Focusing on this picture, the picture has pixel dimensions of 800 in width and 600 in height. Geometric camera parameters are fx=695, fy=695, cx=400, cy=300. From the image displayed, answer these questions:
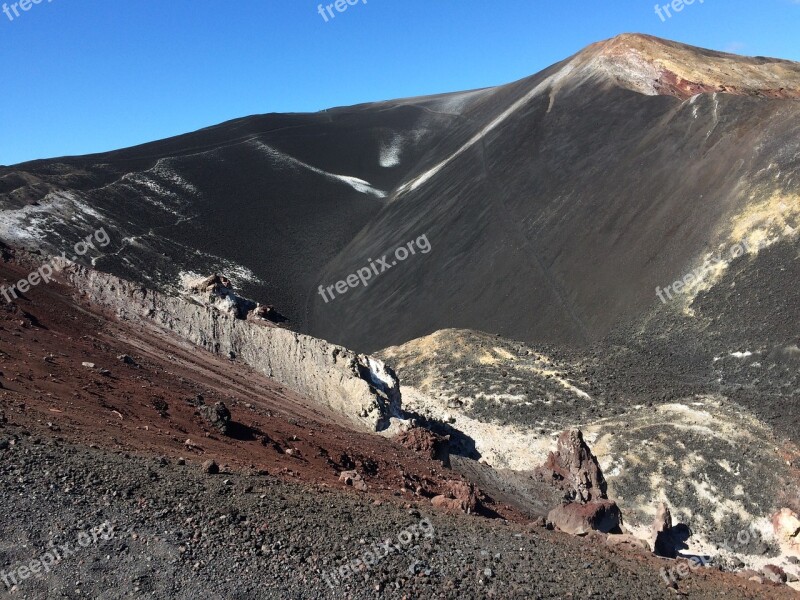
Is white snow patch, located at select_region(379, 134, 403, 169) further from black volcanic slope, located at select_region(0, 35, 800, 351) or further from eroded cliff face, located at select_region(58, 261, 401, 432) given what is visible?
eroded cliff face, located at select_region(58, 261, 401, 432)

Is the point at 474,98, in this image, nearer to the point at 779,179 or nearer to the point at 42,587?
the point at 779,179

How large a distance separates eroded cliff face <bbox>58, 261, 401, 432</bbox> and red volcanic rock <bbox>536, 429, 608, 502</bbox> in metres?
4.38

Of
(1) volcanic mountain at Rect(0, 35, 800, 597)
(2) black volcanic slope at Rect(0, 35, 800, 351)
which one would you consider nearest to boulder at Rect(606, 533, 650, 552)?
(1) volcanic mountain at Rect(0, 35, 800, 597)

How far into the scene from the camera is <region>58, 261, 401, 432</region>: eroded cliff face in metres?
18.7

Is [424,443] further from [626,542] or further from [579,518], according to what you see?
[626,542]

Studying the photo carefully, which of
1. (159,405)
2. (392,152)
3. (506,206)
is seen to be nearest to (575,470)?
(159,405)

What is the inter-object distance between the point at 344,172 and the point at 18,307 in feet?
149

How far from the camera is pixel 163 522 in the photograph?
26.8 feet

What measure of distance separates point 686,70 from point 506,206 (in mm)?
14201

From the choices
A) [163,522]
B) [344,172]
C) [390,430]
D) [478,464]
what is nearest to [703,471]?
[478,464]

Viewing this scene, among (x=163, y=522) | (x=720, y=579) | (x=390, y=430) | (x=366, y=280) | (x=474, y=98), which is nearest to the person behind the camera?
(x=163, y=522)

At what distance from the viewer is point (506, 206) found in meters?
38.2

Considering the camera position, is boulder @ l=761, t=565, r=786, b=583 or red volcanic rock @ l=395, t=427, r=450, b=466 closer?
boulder @ l=761, t=565, r=786, b=583

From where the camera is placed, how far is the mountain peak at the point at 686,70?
3900 centimetres
